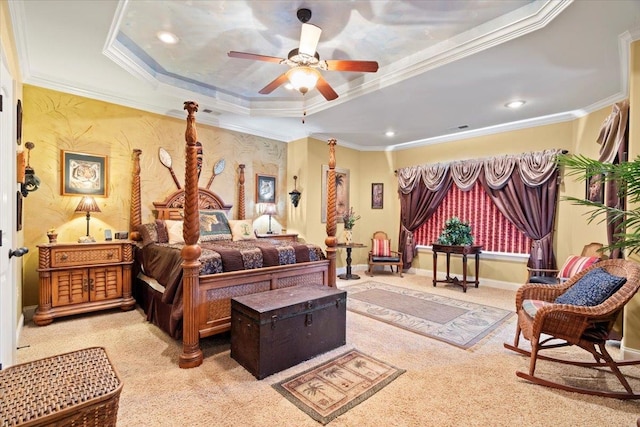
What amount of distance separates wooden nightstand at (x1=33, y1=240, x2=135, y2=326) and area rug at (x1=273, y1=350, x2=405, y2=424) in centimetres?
272

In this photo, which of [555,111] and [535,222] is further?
[535,222]

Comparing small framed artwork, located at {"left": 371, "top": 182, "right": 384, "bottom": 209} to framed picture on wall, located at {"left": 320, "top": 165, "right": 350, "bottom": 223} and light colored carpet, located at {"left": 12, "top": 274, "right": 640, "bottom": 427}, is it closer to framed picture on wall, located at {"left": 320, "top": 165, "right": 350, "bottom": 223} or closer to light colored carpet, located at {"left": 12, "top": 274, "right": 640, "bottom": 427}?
framed picture on wall, located at {"left": 320, "top": 165, "right": 350, "bottom": 223}

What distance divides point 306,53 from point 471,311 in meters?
3.71

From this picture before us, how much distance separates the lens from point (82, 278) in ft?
11.6

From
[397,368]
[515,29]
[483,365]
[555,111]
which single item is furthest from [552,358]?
[555,111]

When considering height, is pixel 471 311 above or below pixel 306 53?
below

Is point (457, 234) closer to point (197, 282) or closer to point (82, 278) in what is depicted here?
point (197, 282)

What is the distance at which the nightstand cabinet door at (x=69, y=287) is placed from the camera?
132 inches

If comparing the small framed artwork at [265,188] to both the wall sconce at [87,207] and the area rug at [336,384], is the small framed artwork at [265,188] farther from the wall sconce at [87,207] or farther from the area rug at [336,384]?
the area rug at [336,384]

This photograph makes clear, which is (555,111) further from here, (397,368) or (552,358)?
(397,368)

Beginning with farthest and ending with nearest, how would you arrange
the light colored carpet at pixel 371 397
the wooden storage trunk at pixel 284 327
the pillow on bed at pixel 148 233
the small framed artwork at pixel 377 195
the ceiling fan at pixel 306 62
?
the small framed artwork at pixel 377 195 < the pillow on bed at pixel 148 233 < the ceiling fan at pixel 306 62 < the wooden storage trunk at pixel 284 327 < the light colored carpet at pixel 371 397

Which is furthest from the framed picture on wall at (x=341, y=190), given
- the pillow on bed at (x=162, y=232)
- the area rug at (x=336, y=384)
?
the area rug at (x=336, y=384)

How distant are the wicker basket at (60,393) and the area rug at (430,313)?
283 centimetres

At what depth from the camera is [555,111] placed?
174 inches
